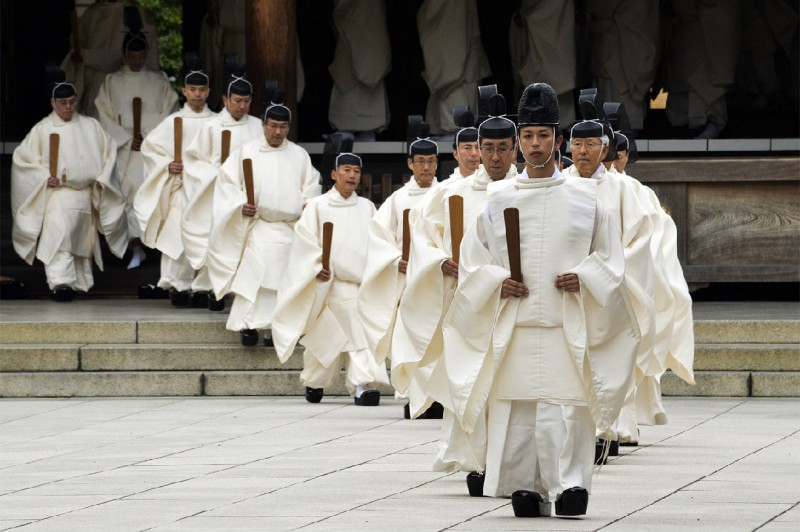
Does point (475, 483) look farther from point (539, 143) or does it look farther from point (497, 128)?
point (497, 128)

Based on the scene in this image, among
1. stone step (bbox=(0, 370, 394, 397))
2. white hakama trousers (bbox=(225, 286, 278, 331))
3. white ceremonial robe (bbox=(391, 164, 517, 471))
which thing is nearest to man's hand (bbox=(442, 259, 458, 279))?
white ceremonial robe (bbox=(391, 164, 517, 471))

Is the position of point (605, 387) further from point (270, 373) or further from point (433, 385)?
point (270, 373)

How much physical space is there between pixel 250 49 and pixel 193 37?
4.28 metres

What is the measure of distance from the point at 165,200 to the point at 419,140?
349 centimetres

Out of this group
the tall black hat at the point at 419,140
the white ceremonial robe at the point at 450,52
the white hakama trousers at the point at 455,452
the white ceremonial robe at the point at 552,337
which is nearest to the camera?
the white ceremonial robe at the point at 552,337

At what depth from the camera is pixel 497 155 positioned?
802 cm

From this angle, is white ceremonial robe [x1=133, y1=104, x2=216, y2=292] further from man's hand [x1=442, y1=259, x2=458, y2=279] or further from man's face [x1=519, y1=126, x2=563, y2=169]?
man's face [x1=519, y1=126, x2=563, y2=169]

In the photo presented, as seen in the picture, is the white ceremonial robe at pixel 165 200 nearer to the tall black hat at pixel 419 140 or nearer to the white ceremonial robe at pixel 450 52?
the tall black hat at pixel 419 140

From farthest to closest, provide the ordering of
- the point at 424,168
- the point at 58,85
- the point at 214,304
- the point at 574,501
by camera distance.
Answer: the point at 58,85, the point at 214,304, the point at 424,168, the point at 574,501

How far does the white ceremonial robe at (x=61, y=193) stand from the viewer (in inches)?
548

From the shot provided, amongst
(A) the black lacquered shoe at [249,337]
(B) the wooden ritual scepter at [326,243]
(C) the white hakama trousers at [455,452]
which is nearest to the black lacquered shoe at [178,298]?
(A) the black lacquered shoe at [249,337]

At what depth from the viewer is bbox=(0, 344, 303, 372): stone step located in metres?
11.8

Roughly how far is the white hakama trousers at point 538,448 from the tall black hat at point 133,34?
8.31 metres

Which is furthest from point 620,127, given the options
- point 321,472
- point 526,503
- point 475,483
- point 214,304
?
point 526,503
